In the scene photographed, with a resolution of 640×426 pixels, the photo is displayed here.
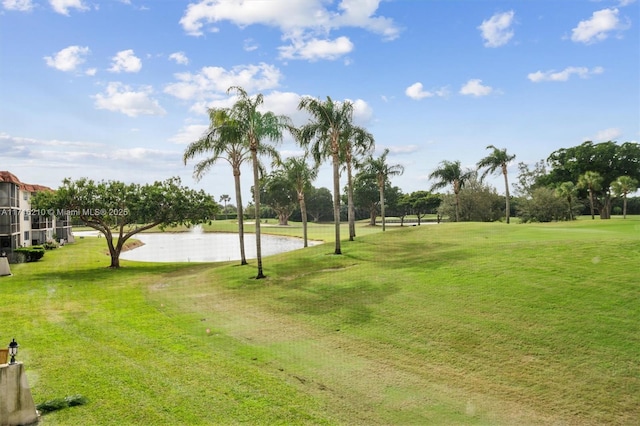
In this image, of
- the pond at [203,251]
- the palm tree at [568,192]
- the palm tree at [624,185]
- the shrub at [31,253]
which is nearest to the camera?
the shrub at [31,253]

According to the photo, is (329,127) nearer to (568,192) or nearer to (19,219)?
(19,219)

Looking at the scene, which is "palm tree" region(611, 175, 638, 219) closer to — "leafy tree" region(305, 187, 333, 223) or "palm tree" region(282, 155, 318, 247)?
"palm tree" region(282, 155, 318, 247)

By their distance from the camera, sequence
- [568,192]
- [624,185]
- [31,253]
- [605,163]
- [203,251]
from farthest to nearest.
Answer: [605,163] → [568,192] → [624,185] → [203,251] → [31,253]

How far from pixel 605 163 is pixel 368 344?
64240 millimetres

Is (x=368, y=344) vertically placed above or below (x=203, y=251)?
above

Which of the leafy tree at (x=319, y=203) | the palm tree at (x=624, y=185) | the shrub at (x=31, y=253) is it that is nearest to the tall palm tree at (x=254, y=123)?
the shrub at (x=31, y=253)

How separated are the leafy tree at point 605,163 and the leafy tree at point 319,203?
208 feet

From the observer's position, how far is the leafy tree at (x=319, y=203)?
115 m

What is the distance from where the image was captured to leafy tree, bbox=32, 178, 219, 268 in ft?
98.4

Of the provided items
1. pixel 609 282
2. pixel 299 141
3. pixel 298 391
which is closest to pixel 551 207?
pixel 299 141

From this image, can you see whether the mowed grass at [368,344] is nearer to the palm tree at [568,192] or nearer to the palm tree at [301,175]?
the palm tree at [301,175]

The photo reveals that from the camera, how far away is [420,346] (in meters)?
11.3

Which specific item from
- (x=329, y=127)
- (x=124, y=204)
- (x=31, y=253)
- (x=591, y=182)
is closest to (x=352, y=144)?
(x=329, y=127)

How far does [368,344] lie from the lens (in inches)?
462
